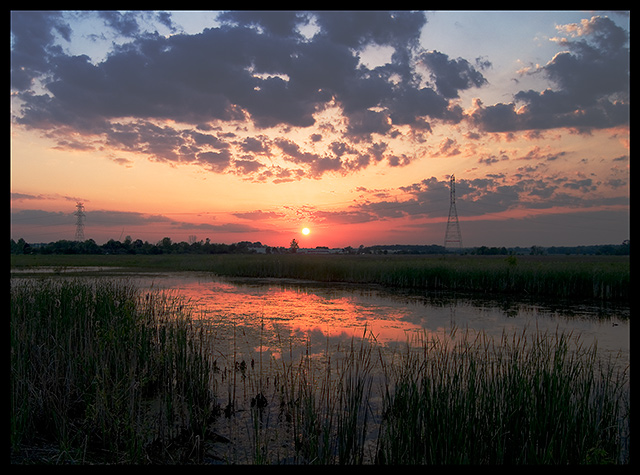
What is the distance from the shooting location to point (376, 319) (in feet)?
37.9

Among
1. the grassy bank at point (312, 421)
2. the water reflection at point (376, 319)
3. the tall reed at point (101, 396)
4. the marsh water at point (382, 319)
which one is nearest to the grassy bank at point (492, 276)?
the marsh water at point (382, 319)

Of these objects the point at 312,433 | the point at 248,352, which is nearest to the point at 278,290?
the point at 248,352

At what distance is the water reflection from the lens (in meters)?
8.63

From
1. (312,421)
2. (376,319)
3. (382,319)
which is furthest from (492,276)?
(312,421)

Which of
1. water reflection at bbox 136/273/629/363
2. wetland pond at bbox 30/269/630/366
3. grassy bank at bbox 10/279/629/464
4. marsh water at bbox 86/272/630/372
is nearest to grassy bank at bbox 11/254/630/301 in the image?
wetland pond at bbox 30/269/630/366

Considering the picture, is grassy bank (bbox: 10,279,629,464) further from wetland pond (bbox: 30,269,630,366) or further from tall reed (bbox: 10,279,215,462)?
wetland pond (bbox: 30,269,630,366)

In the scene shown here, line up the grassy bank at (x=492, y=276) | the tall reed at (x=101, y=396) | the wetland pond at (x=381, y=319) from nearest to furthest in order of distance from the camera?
the tall reed at (x=101, y=396) → the wetland pond at (x=381, y=319) → the grassy bank at (x=492, y=276)

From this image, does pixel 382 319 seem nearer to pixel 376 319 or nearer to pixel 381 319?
pixel 381 319

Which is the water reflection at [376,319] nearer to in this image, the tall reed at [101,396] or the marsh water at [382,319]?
the marsh water at [382,319]

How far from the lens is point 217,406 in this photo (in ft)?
16.1

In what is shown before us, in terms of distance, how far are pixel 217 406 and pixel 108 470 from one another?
2418mm

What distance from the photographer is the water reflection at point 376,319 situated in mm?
8633

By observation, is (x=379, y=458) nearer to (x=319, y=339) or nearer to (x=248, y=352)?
(x=248, y=352)

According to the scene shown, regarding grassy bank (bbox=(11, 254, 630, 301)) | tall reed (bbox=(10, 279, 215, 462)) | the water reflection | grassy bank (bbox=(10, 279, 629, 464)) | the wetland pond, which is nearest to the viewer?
grassy bank (bbox=(10, 279, 629, 464))
